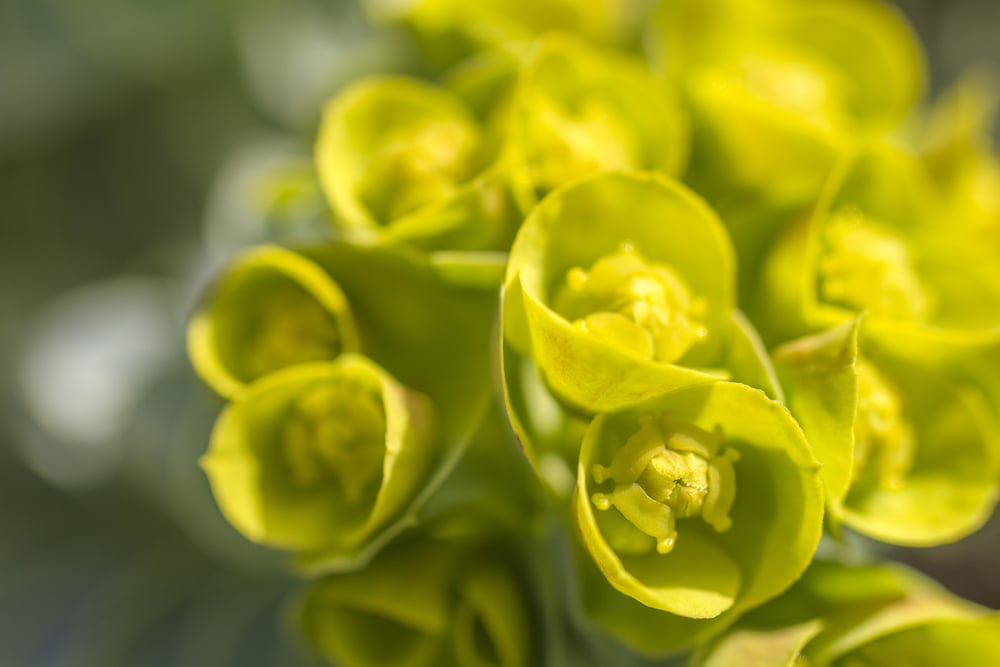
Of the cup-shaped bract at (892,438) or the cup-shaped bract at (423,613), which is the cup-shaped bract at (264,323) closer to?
the cup-shaped bract at (423,613)

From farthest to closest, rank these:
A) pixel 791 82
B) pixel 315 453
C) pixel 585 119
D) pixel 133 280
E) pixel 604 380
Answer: pixel 133 280
pixel 791 82
pixel 585 119
pixel 315 453
pixel 604 380

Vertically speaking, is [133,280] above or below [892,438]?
below

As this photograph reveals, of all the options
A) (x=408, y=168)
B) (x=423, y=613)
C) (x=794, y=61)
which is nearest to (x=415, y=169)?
(x=408, y=168)

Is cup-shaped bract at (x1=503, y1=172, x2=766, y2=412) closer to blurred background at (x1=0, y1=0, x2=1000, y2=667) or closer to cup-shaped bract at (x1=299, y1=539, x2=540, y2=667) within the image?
cup-shaped bract at (x1=299, y1=539, x2=540, y2=667)

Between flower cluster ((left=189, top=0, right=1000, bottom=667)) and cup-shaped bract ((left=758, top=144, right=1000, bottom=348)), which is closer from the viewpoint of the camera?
flower cluster ((left=189, top=0, right=1000, bottom=667))

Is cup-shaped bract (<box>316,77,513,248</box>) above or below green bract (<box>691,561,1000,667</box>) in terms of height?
above

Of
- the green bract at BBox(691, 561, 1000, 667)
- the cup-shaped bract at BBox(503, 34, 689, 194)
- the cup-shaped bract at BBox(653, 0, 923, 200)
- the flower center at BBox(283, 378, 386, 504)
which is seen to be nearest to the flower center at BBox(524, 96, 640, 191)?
the cup-shaped bract at BBox(503, 34, 689, 194)

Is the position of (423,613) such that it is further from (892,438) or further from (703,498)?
(892,438)
